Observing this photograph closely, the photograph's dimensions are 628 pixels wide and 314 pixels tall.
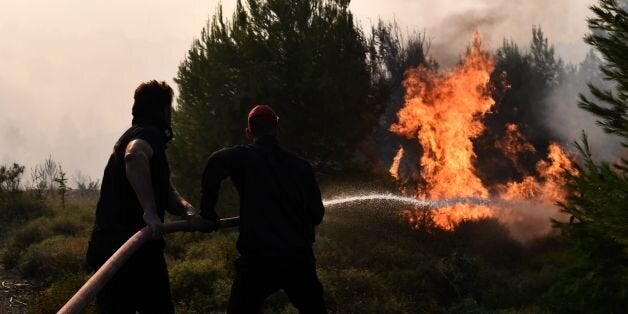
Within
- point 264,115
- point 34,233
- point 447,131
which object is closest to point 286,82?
point 447,131

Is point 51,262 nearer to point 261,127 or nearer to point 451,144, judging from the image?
point 261,127

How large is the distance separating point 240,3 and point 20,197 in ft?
30.4

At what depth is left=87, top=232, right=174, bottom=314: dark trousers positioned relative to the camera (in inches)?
151

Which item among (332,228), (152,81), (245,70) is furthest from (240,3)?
(152,81)

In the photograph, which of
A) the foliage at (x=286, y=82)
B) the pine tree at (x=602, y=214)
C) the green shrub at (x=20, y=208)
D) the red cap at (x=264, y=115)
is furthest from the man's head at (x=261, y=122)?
the green shrub at (x=20, y=208)

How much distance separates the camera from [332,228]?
15.8 m

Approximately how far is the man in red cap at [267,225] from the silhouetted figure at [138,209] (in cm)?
37

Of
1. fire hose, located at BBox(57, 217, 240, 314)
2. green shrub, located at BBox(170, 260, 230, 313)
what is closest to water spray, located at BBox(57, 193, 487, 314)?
fire hose, located at BBox(57, 217, 240, 314)

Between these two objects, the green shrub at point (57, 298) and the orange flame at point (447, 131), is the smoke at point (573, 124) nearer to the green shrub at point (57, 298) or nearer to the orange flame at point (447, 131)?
the orange flame at point (447, 131)

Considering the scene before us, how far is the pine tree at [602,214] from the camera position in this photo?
619cm

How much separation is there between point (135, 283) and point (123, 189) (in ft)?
1.91

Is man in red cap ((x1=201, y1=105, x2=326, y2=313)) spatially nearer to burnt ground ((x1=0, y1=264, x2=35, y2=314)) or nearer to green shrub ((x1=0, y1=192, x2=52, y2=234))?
burnt ground ((x1=0, y1=264, x2=35, y2=314))

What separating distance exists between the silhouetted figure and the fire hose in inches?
4.4

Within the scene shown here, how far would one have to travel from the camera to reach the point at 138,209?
156 inches
